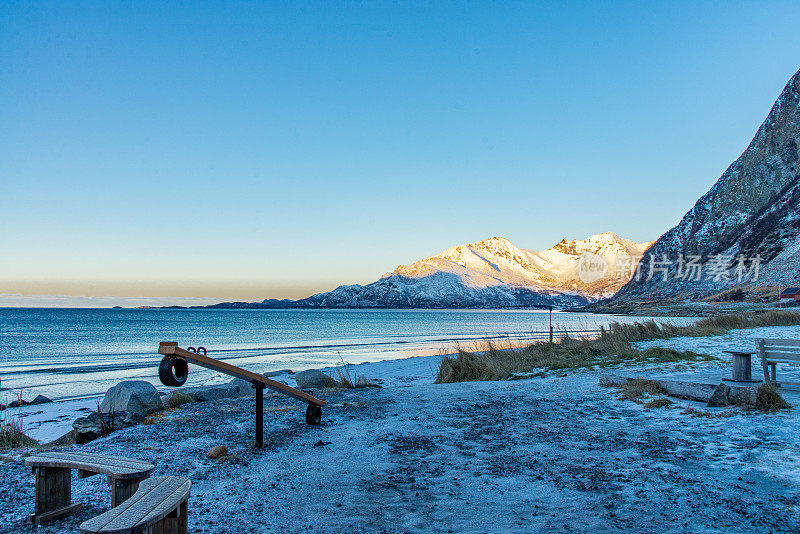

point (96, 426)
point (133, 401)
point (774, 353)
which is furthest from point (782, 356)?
point (133, 401)

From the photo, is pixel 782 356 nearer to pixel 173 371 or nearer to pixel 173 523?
pixel 173 371

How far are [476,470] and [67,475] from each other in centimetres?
397

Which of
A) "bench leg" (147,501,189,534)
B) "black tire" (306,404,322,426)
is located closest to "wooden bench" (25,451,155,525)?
"bench leg" (147,501,189,534)

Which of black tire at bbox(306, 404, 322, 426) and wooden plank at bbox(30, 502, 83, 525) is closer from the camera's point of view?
wooden plank at bbox(30, 502, 83, 525)

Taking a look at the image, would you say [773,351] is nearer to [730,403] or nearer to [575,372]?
[730,403]

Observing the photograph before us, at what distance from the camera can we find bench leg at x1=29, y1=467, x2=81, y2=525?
443 centimetres

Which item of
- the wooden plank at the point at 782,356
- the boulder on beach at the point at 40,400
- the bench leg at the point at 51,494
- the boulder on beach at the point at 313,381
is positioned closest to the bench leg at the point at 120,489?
the bench leg at the point at 51,494

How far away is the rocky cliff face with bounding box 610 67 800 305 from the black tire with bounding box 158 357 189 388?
7181cm

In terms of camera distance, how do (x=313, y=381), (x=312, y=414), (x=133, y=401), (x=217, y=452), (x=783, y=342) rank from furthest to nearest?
(x=313, y=381)
(x=133, y=401)
(x=783, y=342)
(x=312, y=414)
(x=217, y=452)

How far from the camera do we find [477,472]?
5.75 metres

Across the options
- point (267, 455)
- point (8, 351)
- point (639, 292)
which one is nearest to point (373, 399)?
point (267, 455)

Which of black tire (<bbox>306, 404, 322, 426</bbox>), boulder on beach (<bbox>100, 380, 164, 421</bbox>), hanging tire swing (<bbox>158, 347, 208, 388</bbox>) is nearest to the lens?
hanging tire swing (<bbox>158, 347, 208, 388</bbox>)

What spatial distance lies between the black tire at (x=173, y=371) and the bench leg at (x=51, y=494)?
1203mm

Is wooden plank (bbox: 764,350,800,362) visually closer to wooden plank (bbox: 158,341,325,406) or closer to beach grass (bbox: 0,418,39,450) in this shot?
wooden plank (bbox: 158,341,325,406)
